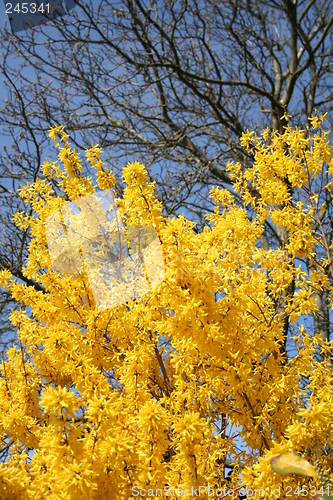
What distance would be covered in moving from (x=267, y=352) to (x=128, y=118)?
18.8ft

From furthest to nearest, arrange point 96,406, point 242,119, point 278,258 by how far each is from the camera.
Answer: point 242,119 → point 278,258 → point 96,406

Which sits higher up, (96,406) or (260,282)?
(260,282)

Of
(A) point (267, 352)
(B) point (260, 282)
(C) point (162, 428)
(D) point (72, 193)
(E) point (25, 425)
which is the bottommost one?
(C) point (162, 428)

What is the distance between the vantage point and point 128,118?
739cm

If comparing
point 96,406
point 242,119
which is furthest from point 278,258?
point 242,119

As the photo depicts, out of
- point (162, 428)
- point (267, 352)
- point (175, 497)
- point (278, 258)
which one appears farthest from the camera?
point (278, 258)

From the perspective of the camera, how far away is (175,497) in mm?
2074

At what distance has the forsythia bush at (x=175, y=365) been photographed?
5.73ft

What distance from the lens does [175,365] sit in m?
2.45

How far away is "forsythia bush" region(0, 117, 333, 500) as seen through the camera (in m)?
1.75

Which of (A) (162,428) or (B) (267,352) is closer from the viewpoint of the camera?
(A) (162,428)

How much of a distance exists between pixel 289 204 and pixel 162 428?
5.71 ft

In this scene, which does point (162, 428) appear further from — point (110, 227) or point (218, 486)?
point (110, 227)

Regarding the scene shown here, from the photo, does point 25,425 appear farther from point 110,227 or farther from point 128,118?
point 128,118
